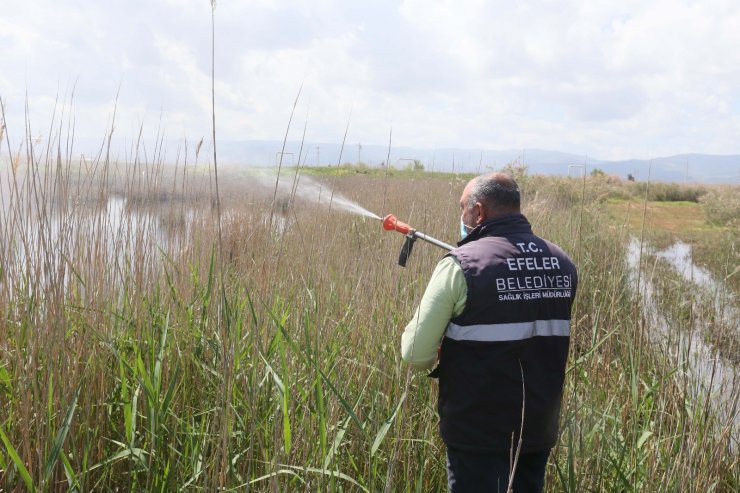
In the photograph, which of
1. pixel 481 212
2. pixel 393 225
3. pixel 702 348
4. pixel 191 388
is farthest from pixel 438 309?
pixel 702 348

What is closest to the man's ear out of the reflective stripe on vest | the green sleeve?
the green sleeve

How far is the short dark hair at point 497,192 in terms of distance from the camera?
202cm

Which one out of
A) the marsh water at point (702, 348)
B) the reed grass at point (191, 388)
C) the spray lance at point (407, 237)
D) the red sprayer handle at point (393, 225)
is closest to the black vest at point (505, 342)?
the reed grass at point (191, 388)

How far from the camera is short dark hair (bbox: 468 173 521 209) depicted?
2021 mm

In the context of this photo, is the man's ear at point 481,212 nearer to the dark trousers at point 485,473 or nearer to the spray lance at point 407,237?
the spray lance at point 407,237

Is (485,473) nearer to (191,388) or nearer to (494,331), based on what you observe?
(494,331)

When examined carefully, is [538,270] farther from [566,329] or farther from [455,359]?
[455,359]

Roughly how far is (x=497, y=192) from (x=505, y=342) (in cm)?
56

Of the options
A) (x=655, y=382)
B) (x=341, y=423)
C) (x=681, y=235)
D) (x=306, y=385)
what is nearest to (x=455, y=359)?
(x=341, y=423)

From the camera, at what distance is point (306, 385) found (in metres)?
2.37

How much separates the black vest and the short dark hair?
0.06 metres

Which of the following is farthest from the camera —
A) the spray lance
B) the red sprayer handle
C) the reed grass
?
the red sprayer handle

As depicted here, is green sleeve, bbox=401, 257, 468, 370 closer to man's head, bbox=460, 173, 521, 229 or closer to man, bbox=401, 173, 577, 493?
man, bbox=401, 173, 577, 493

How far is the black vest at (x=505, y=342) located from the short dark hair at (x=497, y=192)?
0.06 metres
